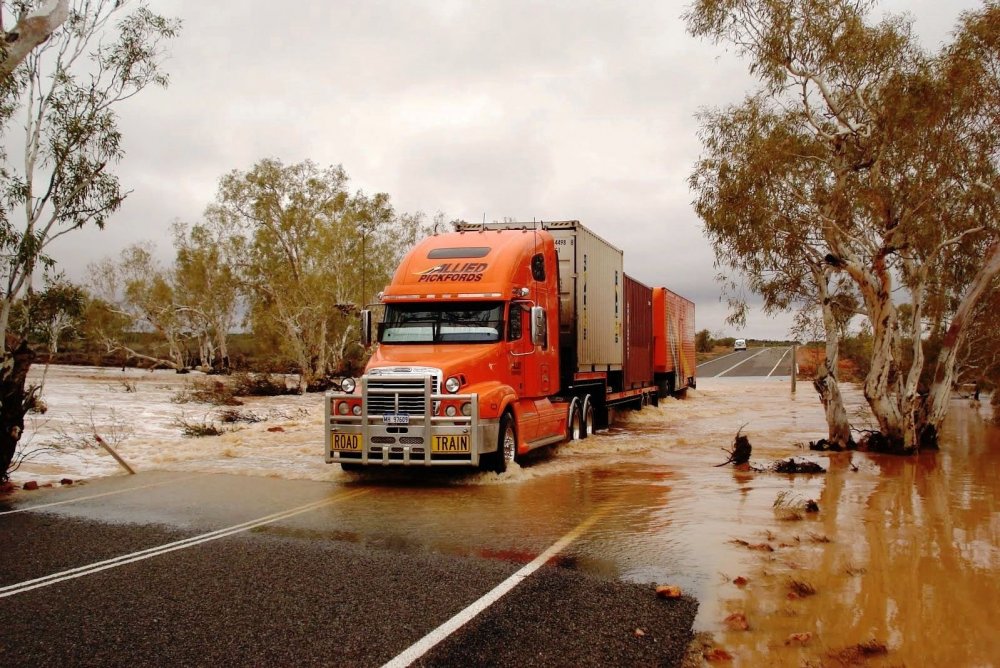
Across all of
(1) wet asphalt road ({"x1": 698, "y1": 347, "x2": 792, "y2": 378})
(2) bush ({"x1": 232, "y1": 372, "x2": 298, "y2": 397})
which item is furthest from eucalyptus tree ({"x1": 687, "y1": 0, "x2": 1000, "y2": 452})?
(1) wet asphalt road ({"x1": 698, "y1": 347, "x2": 792, "y2": 378})

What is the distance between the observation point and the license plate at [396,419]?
11.5 m

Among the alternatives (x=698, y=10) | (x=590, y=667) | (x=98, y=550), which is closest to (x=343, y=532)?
(x=98, y=550)

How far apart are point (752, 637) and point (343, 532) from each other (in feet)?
15.4

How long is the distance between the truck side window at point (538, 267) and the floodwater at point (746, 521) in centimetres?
333

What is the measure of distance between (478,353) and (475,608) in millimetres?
6546

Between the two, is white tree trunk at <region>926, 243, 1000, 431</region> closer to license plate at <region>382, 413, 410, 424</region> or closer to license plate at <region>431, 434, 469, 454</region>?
license plate at <region>431, 434, 469, 454</region>

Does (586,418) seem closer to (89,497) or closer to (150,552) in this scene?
(89,497)

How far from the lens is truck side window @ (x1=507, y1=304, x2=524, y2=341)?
1280 cm

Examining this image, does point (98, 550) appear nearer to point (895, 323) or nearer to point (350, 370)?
point (895, 323)

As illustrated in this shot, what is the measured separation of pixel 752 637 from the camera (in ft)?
17.8

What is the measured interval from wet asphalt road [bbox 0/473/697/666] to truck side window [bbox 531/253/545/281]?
5.31 metres

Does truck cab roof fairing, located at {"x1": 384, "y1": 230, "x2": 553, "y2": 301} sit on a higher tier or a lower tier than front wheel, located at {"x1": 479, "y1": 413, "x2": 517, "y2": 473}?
higher

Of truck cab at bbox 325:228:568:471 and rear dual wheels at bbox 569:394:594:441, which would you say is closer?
truck cab at bbox 325:228:568:471

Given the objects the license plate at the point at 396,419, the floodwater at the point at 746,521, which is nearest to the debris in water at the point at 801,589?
the floodwater at the point at 746,521
